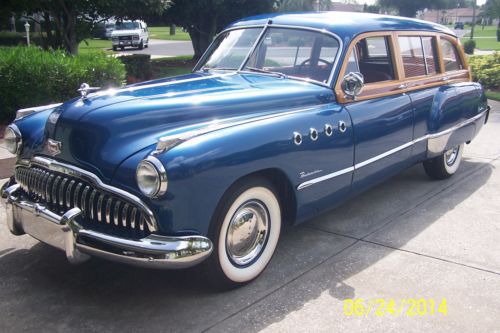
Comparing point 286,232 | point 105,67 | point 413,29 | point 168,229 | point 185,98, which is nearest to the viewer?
point 168,229

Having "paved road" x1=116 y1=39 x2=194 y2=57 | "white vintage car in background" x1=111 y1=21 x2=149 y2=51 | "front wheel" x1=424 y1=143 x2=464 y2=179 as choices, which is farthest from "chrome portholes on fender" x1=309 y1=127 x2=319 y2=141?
"white vintage car in background" x1=111 y1=21 x2=149 y2=51

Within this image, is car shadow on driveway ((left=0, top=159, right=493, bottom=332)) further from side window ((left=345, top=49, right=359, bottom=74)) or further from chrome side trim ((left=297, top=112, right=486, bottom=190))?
side window ((left=345, top=49, right=359, bottom=74))

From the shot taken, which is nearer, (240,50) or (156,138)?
(156,138)

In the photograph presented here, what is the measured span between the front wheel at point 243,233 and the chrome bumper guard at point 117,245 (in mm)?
221

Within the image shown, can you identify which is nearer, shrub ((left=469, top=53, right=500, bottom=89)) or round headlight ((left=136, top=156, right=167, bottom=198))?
round headlight ((left=136, top=156, right=167, bottom=198))

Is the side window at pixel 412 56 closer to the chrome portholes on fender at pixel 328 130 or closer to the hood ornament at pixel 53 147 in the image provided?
the chrome portholes on fender at pixel 328 130

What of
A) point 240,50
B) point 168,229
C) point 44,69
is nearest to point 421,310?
point 168,229

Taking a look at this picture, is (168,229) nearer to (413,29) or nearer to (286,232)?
(286,232)

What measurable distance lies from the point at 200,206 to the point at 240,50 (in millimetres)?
2073

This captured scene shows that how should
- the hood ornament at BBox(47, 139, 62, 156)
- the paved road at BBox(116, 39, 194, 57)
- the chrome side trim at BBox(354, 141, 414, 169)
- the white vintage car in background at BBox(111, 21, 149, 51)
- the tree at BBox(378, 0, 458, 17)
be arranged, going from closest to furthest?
the hood ornament at BBox(47, 139, 62, 156) → the chrome side trim at BBox(354, 141, 414, 169) → the paved road at BBox(116, 39, 194, 57) → the white vintage car in background at BBox(111, 21, 149, 51) → the tree at BBox(378, 0, 458, 17)

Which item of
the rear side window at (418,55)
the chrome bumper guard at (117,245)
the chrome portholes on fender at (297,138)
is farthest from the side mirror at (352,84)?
the chrome bumper guard at (117,245)

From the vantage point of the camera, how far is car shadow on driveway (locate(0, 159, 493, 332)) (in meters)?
2.99

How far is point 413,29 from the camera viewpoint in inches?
202

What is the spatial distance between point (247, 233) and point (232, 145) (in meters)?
0.64
